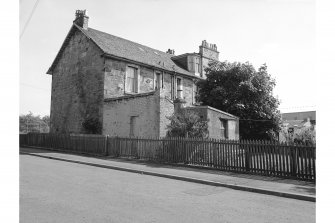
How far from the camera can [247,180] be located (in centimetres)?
931

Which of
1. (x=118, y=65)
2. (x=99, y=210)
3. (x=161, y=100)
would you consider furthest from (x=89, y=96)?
(x=99, y=210)

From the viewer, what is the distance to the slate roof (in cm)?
2097

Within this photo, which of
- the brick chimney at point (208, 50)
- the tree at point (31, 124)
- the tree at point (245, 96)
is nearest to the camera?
the tree at point (245, 96)

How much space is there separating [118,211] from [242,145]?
281 inches

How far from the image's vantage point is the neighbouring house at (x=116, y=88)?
1648 centimetres

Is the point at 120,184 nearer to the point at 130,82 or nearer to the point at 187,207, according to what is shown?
the point at 187,207

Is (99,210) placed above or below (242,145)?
below

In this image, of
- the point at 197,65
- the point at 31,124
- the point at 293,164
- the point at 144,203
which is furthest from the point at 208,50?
the point at 31,124

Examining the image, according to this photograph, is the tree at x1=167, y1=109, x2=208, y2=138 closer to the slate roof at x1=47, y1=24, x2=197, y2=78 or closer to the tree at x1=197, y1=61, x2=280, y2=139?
the tree at x1=197, y1=61, x2=280, y2=139

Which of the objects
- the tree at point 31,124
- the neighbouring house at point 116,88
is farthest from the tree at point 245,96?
the tree at point 31,124

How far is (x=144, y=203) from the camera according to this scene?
19.6ft

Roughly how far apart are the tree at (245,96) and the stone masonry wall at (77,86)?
8.99 meters

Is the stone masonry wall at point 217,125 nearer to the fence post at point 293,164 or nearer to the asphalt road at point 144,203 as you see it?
the fence post at point 293,164

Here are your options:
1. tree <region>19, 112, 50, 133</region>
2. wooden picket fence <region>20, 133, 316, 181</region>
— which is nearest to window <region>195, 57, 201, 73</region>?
wooden picket fence <region>20, 133, 316, 181</region>
